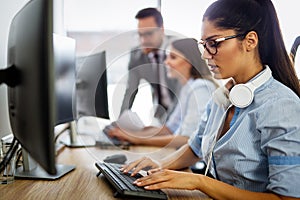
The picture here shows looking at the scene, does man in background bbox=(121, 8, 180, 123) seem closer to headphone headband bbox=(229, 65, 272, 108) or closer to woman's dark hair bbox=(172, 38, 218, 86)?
woman's dark hair bbox=(172, 38, 218, 86)

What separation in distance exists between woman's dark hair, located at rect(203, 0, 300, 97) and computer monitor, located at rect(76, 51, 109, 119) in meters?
0.66

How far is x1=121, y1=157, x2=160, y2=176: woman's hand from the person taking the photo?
113 cm

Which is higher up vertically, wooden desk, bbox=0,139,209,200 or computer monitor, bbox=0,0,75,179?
computer monitor, bbox=0,0,75,179

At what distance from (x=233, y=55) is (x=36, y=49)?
2.25 feet

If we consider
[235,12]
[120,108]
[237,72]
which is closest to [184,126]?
[120,108]

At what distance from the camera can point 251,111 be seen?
104 cm

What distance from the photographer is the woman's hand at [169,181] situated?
97cm

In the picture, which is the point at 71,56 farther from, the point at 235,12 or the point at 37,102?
the point at 37,102

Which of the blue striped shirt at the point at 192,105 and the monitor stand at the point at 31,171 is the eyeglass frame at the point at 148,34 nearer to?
the blue striped shirt at the point at 192,105

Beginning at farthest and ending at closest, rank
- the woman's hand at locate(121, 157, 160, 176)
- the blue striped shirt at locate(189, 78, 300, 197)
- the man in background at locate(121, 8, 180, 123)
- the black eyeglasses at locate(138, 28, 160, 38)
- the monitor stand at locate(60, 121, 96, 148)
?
the black eyeglasses at locate(138, 28, 160, 38)
the man in background at locate(121, 8, 180, 123)
the monitor stand at locate(60, 121, 96, 148)
the woman's hand at locate(121, 157, 160, 176)
the blue striped shirt at locate(189, 78, 300, 197)

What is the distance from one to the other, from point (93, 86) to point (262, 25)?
85cm

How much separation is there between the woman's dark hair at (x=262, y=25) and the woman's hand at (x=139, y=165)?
1.77ft

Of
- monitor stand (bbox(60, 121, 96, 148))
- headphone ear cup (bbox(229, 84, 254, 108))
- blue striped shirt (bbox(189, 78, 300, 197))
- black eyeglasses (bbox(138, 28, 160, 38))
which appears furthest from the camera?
black eyeglasses (bbox(138, 28, 160, 38))

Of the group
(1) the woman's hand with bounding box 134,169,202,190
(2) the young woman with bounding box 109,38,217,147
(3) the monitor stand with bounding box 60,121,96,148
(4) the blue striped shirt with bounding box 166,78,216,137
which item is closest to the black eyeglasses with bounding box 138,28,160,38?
(2) the young woman with bounding box 109,38,217,147
